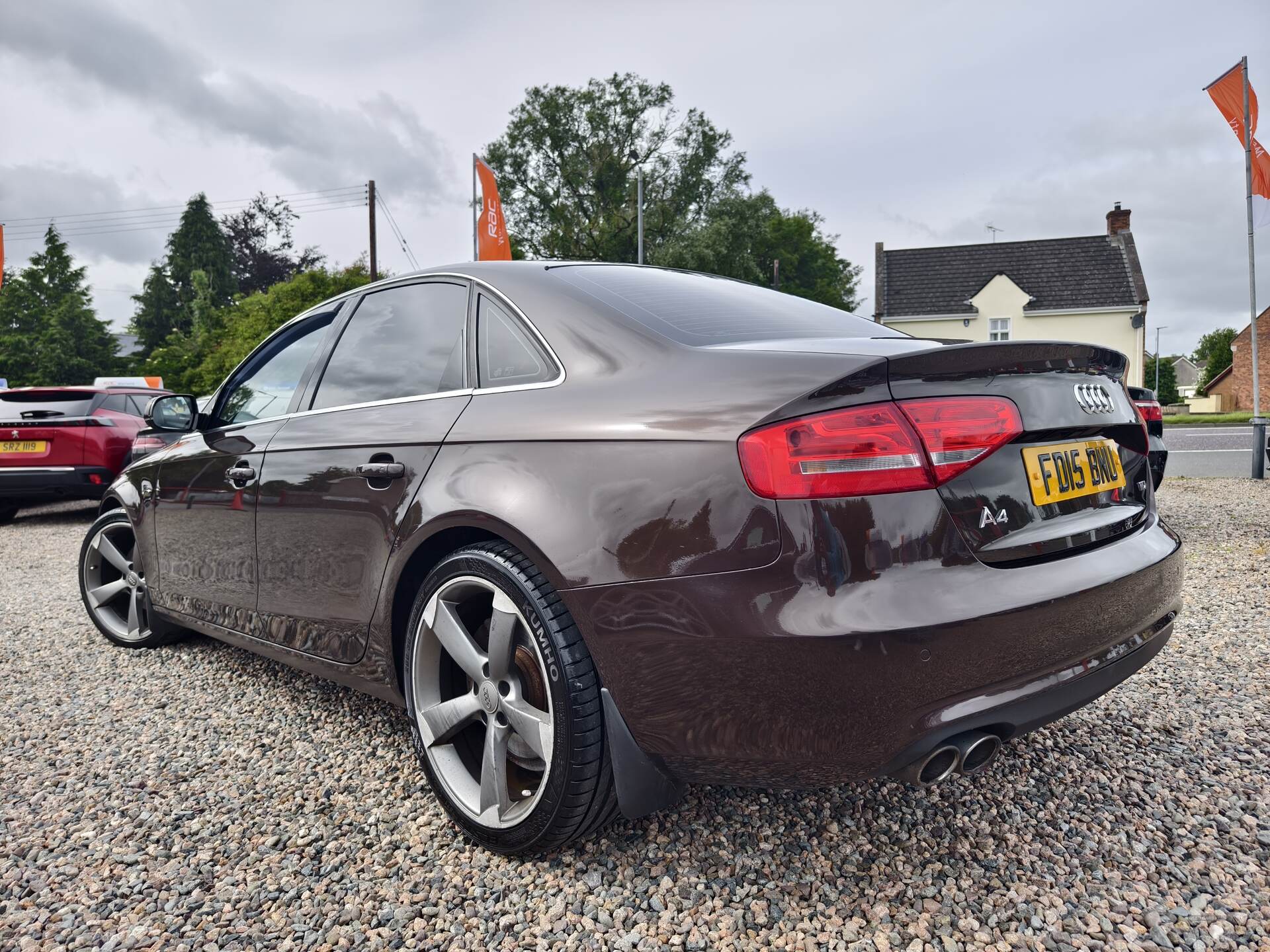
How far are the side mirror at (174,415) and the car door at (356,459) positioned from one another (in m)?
0.85

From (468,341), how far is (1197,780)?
236cm

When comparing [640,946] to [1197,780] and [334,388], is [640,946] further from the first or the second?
[334,388]

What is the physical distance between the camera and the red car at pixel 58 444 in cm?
855

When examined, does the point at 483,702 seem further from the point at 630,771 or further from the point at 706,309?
the point at 706,309

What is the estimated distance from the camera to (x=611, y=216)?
41.4 meters

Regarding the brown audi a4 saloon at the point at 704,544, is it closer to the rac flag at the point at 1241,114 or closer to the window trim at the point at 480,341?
the window trim at the point at 480,341

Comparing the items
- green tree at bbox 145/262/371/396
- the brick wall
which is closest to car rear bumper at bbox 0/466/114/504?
green tree at bbox 145/262/371/396

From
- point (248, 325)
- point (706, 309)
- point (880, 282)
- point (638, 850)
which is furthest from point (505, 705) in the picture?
point (880, 282)

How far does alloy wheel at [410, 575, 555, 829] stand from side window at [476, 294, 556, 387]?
51 cm

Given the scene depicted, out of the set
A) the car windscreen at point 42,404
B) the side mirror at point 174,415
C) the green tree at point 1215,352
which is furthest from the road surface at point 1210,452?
the green tree at point 1215,352

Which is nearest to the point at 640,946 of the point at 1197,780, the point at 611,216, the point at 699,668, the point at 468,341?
the point at 699,668

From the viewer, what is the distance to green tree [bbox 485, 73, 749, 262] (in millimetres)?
41406

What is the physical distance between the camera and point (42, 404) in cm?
878

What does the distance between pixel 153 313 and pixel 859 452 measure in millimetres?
68695
